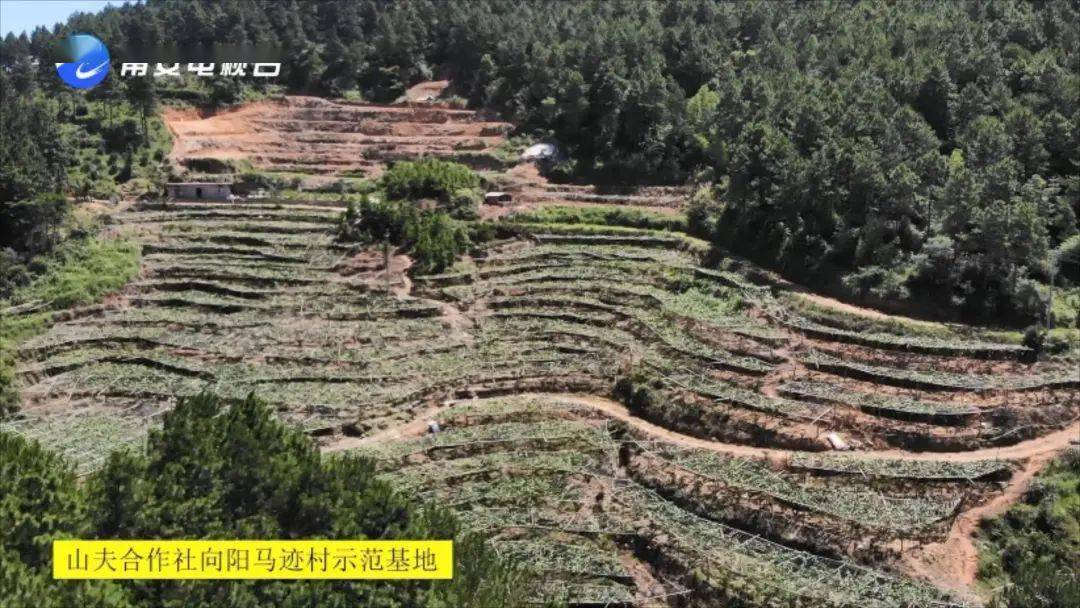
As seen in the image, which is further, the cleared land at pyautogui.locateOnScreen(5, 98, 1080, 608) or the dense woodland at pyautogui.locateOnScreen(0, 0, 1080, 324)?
the dense woodland at pyautogui.locateOnScreen(0, 0, 1080, 324)

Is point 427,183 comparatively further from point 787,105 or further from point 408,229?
point 787,105

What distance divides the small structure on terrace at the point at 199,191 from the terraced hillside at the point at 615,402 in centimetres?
1504

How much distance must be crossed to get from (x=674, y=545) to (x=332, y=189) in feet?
176

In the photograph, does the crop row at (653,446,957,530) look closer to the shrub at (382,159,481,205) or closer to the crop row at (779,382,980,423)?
the crop row at (779,382,980,423)

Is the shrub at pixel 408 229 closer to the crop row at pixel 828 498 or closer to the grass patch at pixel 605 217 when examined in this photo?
the grass patch at pixel 605 217

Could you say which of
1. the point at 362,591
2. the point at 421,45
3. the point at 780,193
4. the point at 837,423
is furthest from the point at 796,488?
the point at 421,45

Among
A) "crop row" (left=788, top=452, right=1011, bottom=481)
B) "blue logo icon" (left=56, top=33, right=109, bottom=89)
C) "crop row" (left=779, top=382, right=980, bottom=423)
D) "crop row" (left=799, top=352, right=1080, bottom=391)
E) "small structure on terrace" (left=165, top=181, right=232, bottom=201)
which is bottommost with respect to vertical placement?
"crop row" (left=788, top=452, right=1011, bottom=481)

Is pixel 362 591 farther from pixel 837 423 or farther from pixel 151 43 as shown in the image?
pixel 151 43

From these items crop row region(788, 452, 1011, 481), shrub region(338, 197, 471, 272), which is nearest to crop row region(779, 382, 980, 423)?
crop row region(788, 452, 1011, 481)

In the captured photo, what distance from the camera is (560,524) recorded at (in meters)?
35.9

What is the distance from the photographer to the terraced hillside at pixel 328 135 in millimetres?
86438

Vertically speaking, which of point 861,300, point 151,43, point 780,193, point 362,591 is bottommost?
point 362,591

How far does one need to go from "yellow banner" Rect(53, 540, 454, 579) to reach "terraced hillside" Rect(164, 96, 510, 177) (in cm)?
5946

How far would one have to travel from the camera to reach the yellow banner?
83.8ft
